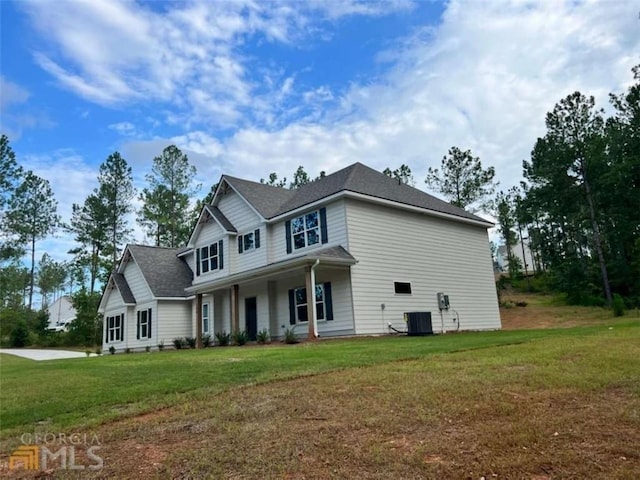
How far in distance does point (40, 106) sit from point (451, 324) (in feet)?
53.8

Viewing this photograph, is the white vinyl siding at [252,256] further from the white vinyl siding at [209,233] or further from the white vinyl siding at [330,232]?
the white vinyl siding at [209,233]

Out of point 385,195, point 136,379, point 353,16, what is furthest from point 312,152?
point 136,379

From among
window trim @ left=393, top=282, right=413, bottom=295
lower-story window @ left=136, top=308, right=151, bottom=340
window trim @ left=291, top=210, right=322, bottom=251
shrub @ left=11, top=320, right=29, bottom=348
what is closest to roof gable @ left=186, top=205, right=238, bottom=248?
window trim @ left=291, top=210, right=322, bottom=251

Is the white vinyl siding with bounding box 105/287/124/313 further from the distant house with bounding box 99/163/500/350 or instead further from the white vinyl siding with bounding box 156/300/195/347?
the white vinyl siding with bounding box 156/300/195/347

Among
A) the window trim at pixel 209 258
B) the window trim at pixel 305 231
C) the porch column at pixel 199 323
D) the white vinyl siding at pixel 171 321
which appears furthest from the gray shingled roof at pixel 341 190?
the white vinyl siding at pixel 171 321

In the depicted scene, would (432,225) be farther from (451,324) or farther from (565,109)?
(565,109)

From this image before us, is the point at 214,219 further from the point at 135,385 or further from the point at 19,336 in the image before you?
the point at 19,336

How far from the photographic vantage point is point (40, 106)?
1184 cm

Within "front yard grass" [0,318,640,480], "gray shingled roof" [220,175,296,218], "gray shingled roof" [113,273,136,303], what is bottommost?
"front yard grass" [0,318,640,480]

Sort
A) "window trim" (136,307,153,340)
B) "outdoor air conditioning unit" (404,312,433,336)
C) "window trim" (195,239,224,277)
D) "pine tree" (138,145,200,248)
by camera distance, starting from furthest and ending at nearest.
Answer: "pine tree" (138,145,200,248), "window trim" (136,307,153,340), "window trim" (195,239,224,277), "outdoor air conditioning unit" (404,312,433,336)

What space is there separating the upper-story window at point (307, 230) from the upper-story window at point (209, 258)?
4.95 meters

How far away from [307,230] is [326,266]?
2.74m

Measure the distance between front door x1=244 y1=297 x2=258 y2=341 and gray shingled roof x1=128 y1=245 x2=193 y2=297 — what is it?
17.3 feet

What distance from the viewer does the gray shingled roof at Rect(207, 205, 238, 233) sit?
22031 millimetres
